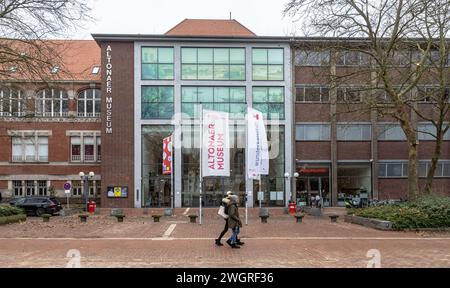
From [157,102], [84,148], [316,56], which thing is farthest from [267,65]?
[316,56]

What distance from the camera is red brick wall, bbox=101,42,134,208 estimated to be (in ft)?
147

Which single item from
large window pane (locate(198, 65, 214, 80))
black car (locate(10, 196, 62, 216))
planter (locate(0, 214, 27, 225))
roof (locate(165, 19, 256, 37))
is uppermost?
roof (locate(165, 19, 256, 37))

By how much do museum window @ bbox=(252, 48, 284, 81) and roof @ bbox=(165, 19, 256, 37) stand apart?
5460 mm

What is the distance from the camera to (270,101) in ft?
150

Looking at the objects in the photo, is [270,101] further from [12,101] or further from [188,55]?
[12,101]

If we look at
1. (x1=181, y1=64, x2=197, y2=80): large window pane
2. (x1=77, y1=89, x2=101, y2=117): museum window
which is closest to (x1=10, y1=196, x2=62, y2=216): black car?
(x1=77, y1=89, x2=101, y2=117): museum window

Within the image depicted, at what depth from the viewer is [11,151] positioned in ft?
165

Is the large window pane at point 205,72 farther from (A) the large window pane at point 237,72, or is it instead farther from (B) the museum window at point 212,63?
(A) the large window pane at point 237,72

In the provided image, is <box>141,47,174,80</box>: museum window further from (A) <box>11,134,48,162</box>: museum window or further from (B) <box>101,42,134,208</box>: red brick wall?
(A) <box>11,134,48,162</box>: museum window

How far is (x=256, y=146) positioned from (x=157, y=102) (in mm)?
22397

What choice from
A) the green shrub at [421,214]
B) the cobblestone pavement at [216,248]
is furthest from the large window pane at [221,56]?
the cobblestone pavement at [216,248]

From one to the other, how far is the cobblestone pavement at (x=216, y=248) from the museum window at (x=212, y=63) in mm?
26954

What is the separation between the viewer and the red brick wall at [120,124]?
44.7 metres

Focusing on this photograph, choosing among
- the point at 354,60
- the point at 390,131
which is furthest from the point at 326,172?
the point at 354,60
